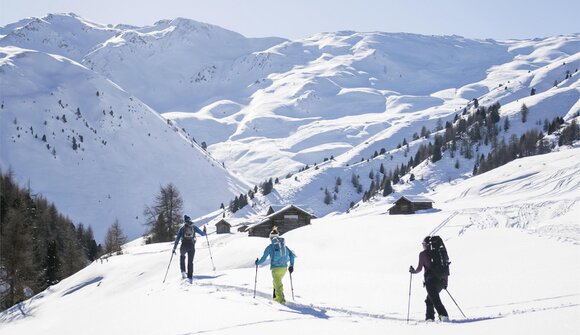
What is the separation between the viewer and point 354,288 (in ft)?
65.7

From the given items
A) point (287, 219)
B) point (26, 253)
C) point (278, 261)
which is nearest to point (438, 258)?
point (278, 261)

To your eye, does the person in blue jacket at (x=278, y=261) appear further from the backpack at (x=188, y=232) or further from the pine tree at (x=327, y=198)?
the pine tree at (x=327, y=198)

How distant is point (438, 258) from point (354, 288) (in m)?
6.36

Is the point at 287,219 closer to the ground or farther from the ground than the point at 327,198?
farther from the ground

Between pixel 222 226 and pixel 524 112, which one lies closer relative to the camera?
pixel 222 226

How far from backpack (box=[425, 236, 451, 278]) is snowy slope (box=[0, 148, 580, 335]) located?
3.98 feet

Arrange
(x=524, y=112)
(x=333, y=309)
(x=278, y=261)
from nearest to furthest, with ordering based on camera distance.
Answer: (x=333, y=309)
(x=278, y=261)
(x=524, y=112)

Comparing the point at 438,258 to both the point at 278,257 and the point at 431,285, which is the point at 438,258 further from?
the point at 278,257

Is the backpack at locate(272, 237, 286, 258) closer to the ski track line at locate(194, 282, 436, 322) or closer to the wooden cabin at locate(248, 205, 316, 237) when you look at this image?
the ski track line at locate(194, 282, 436, 322)

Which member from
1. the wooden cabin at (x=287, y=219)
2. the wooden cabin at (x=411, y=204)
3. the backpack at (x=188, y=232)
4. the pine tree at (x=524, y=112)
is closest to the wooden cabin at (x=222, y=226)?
the wooden cabin at (x=287, y=219)

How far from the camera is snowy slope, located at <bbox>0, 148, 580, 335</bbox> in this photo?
13211mm

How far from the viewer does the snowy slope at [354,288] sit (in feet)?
43.3

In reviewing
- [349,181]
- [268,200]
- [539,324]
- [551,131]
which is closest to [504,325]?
[539,324]

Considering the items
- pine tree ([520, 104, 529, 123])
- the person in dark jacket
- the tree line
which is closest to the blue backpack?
the person in dark jacket
